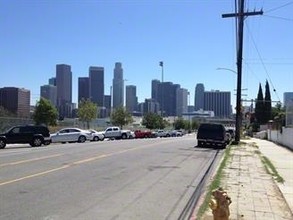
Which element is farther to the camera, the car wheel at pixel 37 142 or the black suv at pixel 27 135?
the car wheel at pixel 37 142

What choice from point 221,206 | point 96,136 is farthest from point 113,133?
point 221,206

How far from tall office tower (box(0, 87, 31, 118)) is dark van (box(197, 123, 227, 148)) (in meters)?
90.9

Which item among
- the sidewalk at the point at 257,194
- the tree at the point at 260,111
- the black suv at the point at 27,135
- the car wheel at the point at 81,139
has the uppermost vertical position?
the tree at the point at 260,111

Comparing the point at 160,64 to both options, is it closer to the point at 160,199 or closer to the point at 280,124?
the point at 280,124

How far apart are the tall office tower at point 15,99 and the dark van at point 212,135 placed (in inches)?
3580

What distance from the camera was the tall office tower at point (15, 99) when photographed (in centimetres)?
13088

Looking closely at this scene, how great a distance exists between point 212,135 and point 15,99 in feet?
315

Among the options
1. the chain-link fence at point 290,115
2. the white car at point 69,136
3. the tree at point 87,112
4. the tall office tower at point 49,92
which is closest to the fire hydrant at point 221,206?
the chain-link fence at point 290,115

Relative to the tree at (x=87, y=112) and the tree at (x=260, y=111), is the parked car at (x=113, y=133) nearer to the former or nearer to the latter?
the tree at (x=87, y=112)

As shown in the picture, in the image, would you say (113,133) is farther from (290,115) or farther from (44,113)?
(290,115)

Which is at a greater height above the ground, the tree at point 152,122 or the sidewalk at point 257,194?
the tree at point 152,122

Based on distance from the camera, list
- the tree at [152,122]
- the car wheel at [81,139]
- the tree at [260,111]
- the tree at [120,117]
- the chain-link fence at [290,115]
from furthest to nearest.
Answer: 1. the tree at [260,111]
2. the tree at [152,122]
3. the tree at [120,117]
4. the car wheel at [81,139]
5. the chain-link fence at [290,115]

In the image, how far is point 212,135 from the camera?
43.1 meters

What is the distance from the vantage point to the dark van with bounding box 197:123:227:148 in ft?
140
